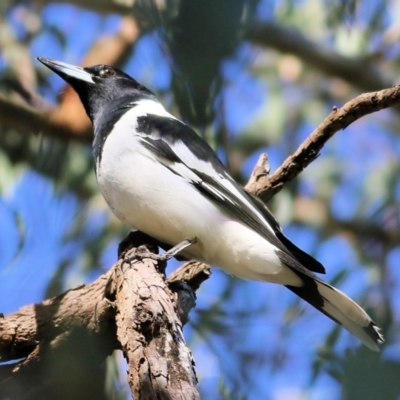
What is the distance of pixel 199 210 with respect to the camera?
7.51ft

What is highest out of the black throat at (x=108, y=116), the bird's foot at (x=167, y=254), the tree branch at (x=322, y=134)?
the black throat at (x=108, y=116)

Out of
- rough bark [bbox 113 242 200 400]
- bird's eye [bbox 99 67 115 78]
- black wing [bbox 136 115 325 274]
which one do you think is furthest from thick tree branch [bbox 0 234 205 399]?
bird's eye [bbox 99 67 115 78]

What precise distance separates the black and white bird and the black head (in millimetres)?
500

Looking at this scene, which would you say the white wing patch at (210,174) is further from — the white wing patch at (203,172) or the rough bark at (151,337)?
the rough bark at (151,337)

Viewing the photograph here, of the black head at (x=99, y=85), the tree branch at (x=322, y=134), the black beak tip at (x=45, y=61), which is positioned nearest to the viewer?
the tree branch at (x=322, y=134)

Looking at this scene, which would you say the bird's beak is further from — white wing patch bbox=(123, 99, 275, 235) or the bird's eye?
white wing patch bbox=(123, 99, 275, 235)

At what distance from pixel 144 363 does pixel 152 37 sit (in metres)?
0.73

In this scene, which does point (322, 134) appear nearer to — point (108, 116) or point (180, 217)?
point (180, 217)

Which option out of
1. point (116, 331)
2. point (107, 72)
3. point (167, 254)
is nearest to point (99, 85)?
point (107, 72)

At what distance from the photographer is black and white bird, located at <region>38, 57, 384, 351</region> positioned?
2.26m

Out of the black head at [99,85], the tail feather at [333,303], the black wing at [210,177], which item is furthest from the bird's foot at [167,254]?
the black head at [99,85]

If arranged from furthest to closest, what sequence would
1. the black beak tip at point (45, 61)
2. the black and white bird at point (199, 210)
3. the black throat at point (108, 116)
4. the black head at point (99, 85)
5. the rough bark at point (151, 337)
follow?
the black head at point (99, 85) < the black beak tip at point (45, 61) < the black throat at point (108, 116) < the black and white bird at point (199, 210) < the rough bark at point (151, 337)

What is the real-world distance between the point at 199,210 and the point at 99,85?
3.12 ft

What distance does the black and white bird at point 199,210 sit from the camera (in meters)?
2.26
